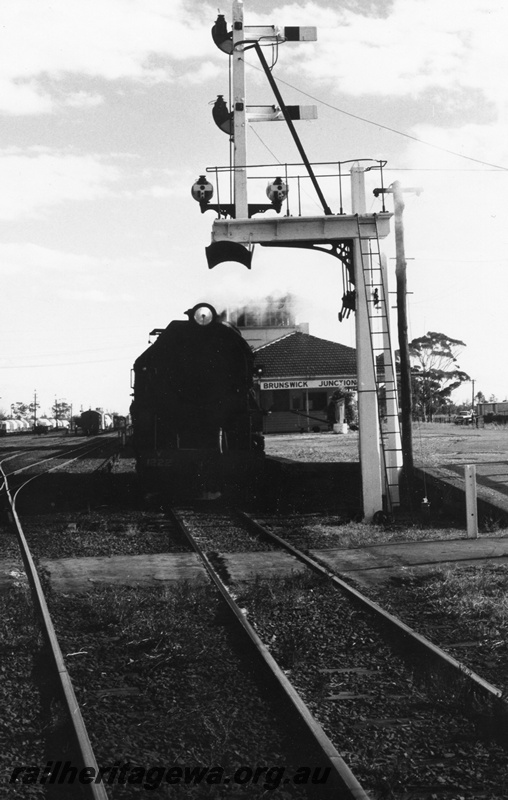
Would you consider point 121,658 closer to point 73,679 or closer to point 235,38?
point 73,679

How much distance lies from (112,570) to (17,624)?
7.39 feet

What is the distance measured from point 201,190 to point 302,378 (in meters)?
27.8

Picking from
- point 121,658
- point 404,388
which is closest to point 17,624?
point 121,658

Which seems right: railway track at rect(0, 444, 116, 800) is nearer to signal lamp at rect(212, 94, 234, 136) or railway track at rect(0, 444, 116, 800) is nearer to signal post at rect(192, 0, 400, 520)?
signal post at rect(192, 0, 400, 520)

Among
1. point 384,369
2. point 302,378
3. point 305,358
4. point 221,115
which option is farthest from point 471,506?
point 305,358

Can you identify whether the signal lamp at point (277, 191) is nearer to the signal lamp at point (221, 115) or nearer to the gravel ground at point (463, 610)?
the signal lamp at point (221, 115)

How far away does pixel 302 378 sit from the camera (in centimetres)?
3991

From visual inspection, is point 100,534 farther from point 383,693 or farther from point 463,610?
point 383,693

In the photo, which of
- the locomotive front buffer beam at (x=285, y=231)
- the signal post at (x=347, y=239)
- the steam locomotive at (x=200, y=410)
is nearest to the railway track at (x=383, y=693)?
the signal post at (x=347, y=239)

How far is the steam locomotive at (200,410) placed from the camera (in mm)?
13836

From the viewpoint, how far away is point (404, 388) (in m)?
14.2

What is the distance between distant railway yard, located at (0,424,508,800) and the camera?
371 centimetres

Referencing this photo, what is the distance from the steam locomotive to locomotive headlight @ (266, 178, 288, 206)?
250cm

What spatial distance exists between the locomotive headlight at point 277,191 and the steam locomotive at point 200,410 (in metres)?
2.50
